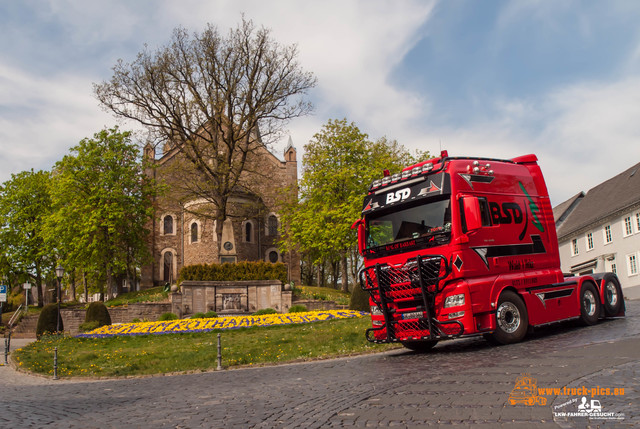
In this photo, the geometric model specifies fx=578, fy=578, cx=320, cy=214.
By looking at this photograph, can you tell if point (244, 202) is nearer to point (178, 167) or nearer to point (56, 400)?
point (178, 167)

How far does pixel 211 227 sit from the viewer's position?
48.8m

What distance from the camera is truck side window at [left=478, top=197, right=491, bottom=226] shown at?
39.1 ft

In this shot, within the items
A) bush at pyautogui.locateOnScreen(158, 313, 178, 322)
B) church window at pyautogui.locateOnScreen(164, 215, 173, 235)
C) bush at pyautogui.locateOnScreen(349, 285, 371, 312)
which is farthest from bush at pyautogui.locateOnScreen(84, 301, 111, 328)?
church window at pyautogui.locateOnScreen(164, 215, 173, 235)

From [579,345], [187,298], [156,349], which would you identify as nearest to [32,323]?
[187,298]

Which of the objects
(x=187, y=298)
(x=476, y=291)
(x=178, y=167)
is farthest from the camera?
(x=178, y=167)

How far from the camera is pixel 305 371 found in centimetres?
1180

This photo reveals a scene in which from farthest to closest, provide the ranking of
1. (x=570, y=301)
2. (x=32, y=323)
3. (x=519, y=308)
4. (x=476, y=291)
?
(x=32, y=323) → (x=570, y=301) → (x=519, y=308) → (x=476, y=291)

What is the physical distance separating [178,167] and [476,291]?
105 feet

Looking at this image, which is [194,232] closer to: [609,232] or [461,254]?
[609,232]

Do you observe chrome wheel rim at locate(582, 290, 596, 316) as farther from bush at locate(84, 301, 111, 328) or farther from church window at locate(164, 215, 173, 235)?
church window at locate(164, 215, 173, 235)

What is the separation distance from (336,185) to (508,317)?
28197mm

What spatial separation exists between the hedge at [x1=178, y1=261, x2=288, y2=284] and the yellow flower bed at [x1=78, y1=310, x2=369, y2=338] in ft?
14.7

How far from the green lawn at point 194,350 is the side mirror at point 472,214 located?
4931mm

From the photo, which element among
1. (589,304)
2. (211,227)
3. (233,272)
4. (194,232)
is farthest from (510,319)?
(194,232)
